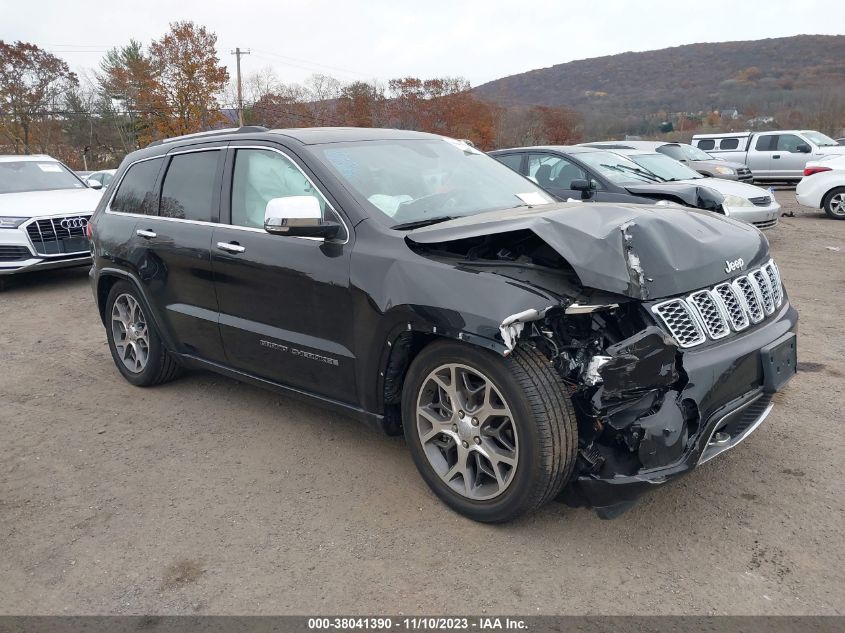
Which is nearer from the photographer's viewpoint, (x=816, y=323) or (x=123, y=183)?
(x=123, y=183)

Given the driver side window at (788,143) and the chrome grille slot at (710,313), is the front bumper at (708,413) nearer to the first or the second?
the chrome grille slot at (710,313)

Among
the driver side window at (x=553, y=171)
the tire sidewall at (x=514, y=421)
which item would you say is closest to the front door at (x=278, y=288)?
the tire sidewall at (x=514, y=421)

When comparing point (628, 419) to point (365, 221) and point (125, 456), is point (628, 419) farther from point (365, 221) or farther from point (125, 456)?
point (125, 456)

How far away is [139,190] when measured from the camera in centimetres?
504

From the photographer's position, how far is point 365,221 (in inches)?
137

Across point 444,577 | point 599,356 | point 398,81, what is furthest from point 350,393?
point 398,81

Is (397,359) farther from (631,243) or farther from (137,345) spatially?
(137,345)

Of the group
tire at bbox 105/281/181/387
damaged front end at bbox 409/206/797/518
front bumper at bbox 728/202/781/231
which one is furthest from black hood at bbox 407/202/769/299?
front bumper at bbox 728/202/781/231

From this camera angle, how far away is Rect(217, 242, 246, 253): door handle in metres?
4.02

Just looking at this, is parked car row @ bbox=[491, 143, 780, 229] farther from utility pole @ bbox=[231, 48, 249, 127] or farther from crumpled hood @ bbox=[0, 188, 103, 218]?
utility pole @ bbox=[231, 48, 249, 127]

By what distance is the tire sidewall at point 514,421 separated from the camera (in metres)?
2.83

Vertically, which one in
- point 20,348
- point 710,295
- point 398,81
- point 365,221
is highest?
point 398,81

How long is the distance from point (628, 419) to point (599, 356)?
297 mm

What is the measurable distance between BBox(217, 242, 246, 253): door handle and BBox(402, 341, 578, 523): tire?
1.41 metres
